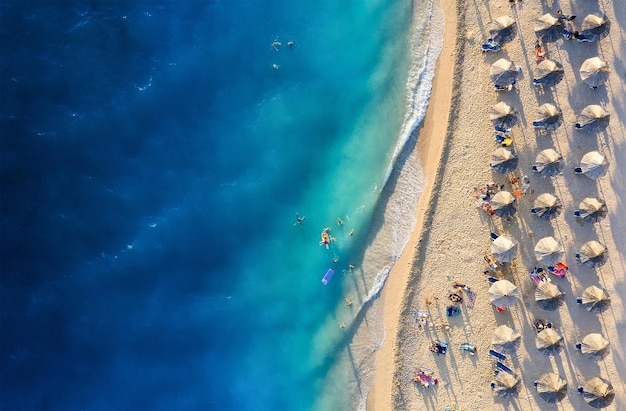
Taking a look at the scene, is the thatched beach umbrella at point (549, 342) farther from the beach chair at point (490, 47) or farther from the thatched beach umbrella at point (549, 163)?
the beach chair at point (490, 47)

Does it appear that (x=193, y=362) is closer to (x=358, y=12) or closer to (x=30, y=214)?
(x=30, y=214)

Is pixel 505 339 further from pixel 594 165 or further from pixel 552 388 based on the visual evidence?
pixel 594 165

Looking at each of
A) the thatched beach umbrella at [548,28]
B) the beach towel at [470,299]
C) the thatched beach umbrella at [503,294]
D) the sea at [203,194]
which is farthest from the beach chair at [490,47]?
the beach towel at [470,299]

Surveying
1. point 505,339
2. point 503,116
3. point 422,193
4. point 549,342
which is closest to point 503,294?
point 505,339

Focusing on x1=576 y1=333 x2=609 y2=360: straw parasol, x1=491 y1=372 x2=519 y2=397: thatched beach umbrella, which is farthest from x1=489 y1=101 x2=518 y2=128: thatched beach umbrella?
x1=491 y1=372 x2=519 y2=397: thatched beach umbrella

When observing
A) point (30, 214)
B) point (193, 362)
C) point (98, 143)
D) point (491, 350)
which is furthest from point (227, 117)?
point (491, 350)

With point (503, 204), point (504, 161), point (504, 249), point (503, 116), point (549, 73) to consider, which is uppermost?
point (549, 73)
